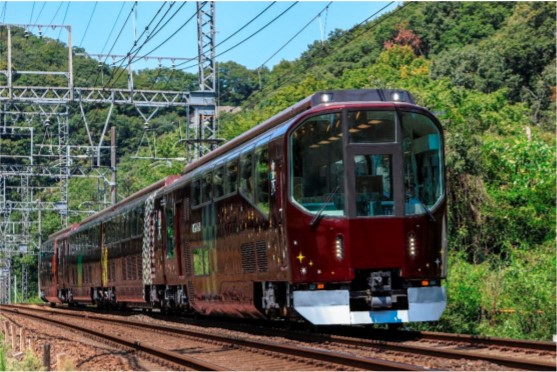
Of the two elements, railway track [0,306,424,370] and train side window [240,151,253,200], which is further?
train side window [240,151,253,200]

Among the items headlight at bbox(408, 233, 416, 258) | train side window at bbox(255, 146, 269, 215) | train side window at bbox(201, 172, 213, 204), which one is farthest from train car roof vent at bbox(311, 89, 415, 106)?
train side window at bbox(201, 172, 213, 204)

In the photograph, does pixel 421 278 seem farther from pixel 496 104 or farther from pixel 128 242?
pixel 496 104

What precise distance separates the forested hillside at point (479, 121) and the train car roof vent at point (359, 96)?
479 cm

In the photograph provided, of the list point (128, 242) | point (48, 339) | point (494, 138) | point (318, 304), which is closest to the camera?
point (318, 304)

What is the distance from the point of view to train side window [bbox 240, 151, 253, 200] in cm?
1711

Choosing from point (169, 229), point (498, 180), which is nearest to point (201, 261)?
point (169, 229)

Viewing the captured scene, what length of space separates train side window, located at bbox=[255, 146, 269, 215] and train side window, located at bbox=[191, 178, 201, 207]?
14.1 ft

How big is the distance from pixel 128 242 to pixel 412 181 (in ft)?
51.1

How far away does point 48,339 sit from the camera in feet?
63.9

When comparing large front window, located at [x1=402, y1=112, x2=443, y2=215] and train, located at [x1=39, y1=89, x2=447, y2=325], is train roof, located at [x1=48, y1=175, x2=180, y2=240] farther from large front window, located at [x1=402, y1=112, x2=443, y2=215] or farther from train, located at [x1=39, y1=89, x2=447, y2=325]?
large front window, located at [x1=402, y1=112, x2=443, y2=215]

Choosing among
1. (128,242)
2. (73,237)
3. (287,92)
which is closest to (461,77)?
(287,92)

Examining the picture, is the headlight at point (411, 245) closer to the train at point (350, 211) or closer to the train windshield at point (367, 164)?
the train at point (350, 211)

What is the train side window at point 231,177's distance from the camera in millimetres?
18000

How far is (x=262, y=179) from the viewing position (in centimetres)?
1641
